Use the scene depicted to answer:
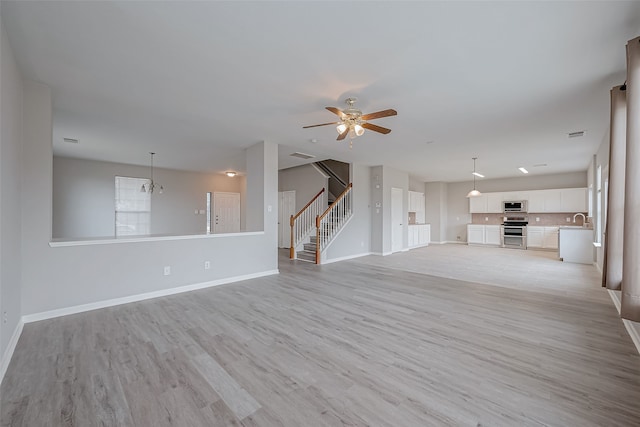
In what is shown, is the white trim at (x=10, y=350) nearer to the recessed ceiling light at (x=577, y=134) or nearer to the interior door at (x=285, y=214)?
the interior door at (x=285, y=214)

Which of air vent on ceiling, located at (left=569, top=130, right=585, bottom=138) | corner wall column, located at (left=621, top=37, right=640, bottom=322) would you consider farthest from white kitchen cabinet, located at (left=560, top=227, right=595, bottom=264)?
corner wall column, located at (left=621, top=37, right=640, bottom=322)

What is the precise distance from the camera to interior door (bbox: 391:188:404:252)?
28.1 feet

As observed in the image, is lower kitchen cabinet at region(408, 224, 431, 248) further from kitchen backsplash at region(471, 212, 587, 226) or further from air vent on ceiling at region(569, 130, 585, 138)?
air vent on ceiling at region(569, 130, 585, 138)

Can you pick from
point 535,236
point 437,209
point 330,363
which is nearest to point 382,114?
point 330,363

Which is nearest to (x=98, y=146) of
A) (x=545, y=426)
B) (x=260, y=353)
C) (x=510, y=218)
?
(x=260, y=353)

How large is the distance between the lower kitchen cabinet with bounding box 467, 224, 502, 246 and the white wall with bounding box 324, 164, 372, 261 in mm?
5296

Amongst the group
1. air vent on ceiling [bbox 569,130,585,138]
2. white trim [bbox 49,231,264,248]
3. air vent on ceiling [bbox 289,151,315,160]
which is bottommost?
white trim [bbox 49,231,264,248]

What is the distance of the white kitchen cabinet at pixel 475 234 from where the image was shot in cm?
1066

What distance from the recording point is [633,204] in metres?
1.97

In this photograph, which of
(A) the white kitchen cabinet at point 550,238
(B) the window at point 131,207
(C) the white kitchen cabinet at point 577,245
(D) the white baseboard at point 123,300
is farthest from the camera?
(A) the white kitchen cabinet at point 550,238

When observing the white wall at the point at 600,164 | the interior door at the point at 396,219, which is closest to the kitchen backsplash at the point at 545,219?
the white wall at the point at 600,164

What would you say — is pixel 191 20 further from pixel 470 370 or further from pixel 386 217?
pixel 386 217

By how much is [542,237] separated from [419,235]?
411 centimetres

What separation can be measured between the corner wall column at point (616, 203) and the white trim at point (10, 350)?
5214 mm
